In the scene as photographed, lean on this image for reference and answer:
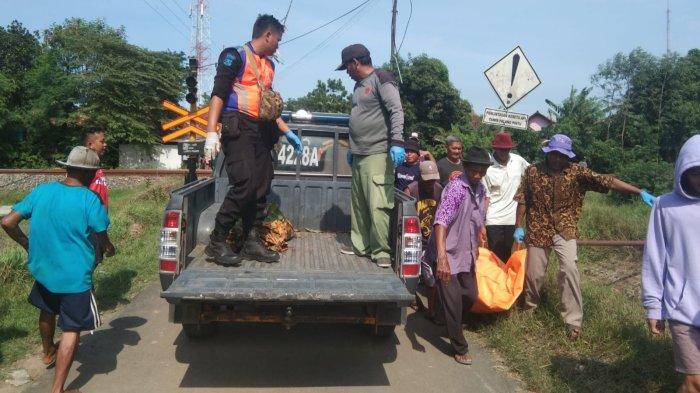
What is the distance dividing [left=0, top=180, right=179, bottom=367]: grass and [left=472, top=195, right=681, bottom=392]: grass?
4.07m

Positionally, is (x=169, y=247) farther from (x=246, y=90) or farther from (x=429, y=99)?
(x=429, y=99)

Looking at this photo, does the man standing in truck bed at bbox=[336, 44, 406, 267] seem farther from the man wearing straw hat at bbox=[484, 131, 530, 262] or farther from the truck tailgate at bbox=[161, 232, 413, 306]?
the man wearing straw hat at bbox=[484, 131, 530, 262]

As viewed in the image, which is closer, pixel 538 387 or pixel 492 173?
pixel 538 387

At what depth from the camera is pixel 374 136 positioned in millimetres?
4840

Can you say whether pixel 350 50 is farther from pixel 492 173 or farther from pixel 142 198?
pixel 142 198

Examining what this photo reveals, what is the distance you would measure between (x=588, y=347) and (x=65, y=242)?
4.13m

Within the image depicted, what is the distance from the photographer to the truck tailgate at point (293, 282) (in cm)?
369

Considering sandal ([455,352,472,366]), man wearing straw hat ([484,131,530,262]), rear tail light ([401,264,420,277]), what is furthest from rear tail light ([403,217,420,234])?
man wearing straw hat ([484,131,530,262])

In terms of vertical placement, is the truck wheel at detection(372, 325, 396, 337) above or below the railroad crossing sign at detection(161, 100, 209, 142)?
below

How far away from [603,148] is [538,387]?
18717 millimetres

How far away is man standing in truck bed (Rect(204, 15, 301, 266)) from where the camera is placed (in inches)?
174

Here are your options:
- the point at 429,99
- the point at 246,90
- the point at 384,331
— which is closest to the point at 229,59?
the point at 246,90

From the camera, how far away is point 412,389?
164 inches

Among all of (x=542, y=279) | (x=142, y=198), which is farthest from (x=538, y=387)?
(x=142, y=198)
